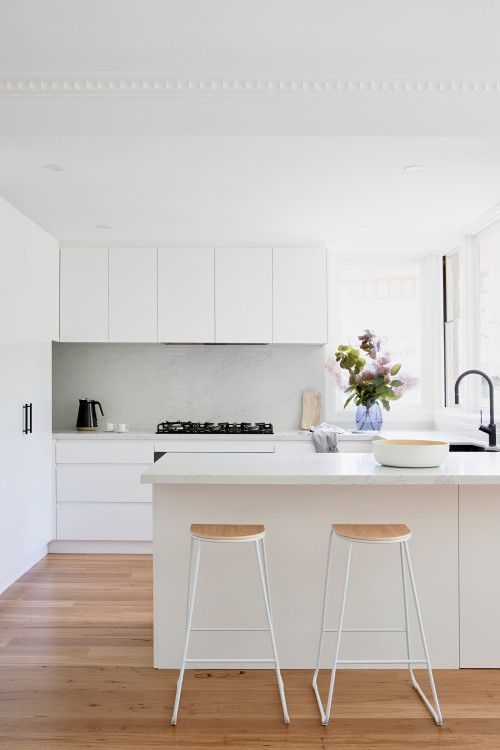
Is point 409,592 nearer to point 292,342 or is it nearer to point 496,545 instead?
point 496,545

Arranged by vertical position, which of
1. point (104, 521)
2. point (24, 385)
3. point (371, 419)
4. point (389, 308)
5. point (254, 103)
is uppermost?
point (254, 103)

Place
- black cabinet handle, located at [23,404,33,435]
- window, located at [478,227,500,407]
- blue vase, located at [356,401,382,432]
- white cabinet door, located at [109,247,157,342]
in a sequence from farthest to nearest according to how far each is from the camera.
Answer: blue vase, located at [356,401,382,432]
white cabinet door, located at [109,247,157,342]
window, located at [478,227,500,407]
black cabinet handle, located at [23,404,33,435]

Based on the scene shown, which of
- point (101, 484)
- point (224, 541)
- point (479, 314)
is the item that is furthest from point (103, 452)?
point (479, 314)

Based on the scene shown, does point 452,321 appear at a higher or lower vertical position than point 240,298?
lower

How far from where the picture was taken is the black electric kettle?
16.8 ft

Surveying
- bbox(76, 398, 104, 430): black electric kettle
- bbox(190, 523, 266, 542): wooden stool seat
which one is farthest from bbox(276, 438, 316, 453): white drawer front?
bbox(190, 523, 266, 542): wooden stool seat

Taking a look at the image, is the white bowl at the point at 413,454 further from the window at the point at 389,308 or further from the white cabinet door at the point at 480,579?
the window at the point at 389,308

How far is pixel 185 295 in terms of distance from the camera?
16.6 feet

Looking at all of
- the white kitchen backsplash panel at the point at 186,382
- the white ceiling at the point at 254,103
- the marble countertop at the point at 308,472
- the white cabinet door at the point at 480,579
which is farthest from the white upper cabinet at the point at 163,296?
the white cabinet door at the point at 480,579

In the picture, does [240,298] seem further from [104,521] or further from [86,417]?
[104,521]

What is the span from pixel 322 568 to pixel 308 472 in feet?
1.69

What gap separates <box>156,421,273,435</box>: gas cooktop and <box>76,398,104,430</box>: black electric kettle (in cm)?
58

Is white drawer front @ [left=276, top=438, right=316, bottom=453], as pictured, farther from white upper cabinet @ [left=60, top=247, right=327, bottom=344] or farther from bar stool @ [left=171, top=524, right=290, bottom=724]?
bar stool @ [left=171, top=524, right=290, bottom=724]

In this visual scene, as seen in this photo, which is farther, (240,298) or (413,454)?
(240,298)
